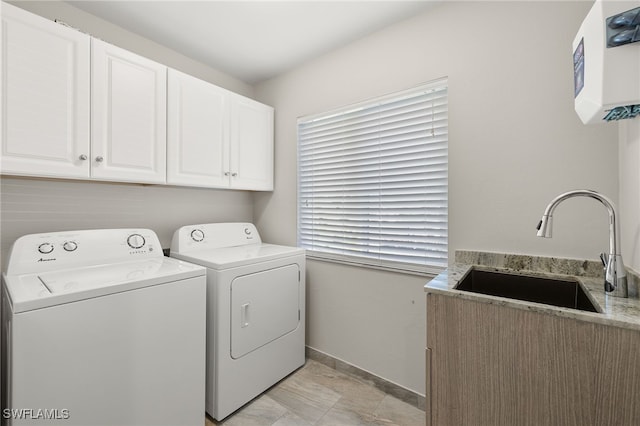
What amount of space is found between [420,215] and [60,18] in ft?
8.43

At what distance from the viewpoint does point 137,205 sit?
200 centimetres

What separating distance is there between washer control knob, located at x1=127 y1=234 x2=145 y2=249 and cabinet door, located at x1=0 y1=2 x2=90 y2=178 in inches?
17.9

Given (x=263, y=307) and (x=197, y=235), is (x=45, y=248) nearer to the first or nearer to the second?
(x=197, y=235)

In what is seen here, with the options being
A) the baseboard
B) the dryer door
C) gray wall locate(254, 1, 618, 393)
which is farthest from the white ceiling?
the baseboard

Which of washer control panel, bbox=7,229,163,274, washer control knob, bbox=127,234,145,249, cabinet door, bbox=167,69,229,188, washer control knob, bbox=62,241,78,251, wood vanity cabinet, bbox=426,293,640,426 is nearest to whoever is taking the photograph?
wood vanity cabinet, bbox=426,293,640,426

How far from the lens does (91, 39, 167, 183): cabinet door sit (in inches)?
60.2

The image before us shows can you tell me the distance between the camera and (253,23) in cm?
187

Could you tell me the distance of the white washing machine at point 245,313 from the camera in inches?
64.2

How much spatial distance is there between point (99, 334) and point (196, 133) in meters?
1.39

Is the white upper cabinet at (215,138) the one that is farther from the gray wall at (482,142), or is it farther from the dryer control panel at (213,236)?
the gray wall at (482,142)

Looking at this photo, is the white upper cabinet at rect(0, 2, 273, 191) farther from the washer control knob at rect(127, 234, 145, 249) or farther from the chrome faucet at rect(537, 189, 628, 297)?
the chrome faucet at rect(537, 189, 628, 297)

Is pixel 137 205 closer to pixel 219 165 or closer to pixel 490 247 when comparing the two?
pixel 219 165

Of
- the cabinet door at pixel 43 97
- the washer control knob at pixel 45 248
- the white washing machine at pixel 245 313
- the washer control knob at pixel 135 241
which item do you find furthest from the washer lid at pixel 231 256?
the cabinet door at pixel 43 97

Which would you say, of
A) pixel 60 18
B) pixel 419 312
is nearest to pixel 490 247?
pixel 419 312
